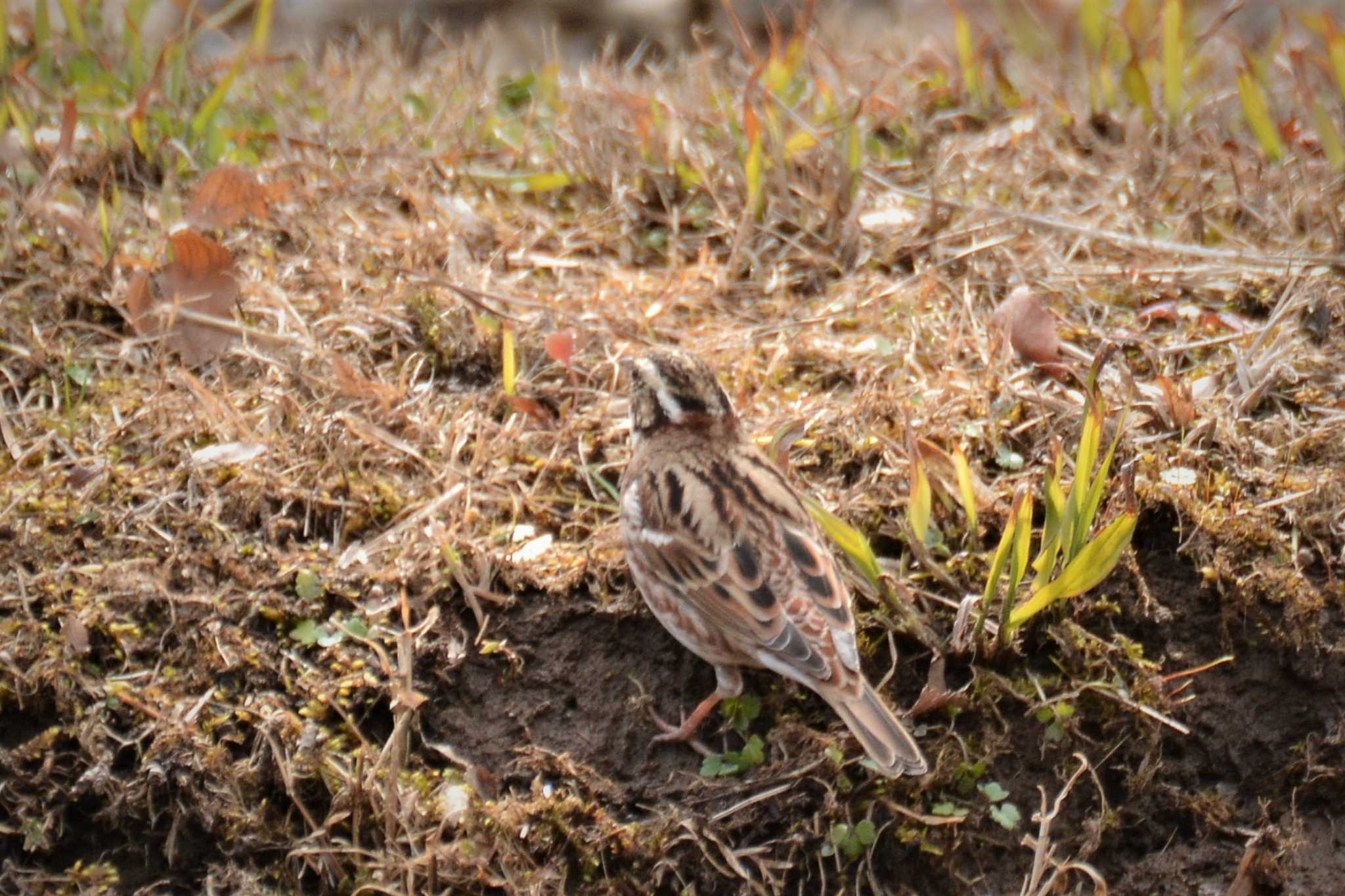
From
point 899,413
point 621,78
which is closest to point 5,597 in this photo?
point 899,413

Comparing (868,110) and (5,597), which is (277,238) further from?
(868,110)

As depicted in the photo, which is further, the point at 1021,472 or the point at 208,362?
the point at 208,362

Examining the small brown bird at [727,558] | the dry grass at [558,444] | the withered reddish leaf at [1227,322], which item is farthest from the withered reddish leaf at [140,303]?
the withered reddish leaf at [1227,322]

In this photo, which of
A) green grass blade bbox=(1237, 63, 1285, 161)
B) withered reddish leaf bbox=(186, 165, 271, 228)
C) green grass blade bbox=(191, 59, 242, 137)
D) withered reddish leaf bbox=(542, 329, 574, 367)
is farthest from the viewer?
green grass blade bbox=(191, 59, 242, 137)

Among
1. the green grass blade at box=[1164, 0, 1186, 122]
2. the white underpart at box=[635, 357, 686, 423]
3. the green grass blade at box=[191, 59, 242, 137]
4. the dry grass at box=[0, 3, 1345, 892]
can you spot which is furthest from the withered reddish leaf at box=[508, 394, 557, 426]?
the green grass blade at box=[1164, 0, 1186, 122]

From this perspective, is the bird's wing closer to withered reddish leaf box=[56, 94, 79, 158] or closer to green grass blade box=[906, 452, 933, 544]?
green grass blade box=[906, 452, 933, 544]

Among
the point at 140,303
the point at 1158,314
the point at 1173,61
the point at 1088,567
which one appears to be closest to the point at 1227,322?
the point at 1158,314

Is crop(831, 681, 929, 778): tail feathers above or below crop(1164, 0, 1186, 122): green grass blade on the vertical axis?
below
